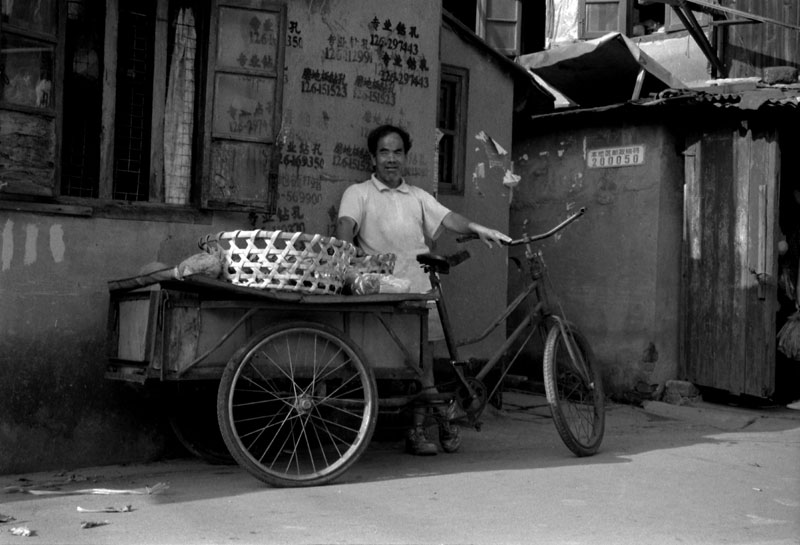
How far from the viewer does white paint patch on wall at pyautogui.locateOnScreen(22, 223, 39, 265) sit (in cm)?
572

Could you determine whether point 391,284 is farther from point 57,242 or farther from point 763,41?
point 763,41

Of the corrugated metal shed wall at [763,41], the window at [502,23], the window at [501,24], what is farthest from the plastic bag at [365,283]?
the window at [502,23]

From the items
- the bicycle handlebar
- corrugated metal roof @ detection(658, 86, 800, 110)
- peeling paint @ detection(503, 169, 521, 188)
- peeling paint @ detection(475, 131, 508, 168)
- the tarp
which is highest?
the tarp

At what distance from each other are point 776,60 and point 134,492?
8800mm

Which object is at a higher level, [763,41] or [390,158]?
[763,41]

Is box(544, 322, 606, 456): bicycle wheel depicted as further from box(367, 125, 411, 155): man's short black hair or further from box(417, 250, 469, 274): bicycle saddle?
box(367, 125, 411, 155): man's short black hair

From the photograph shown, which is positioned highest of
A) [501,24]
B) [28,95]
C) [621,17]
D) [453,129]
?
[501,24]

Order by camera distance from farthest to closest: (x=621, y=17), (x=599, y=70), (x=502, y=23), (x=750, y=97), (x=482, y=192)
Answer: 1. (x=502, y=23)
2. (x=621, y=17)
3. (x=599, y=70)
4. (x=482, y=192)
5. (x=750, y=97)

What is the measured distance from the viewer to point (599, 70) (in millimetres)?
10758

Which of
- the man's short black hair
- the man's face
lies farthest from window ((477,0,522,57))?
the man's face

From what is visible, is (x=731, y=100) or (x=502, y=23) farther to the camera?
(x=502, y=23)

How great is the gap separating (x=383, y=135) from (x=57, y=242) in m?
2.12

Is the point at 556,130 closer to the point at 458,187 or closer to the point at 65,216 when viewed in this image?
the point at 458,187

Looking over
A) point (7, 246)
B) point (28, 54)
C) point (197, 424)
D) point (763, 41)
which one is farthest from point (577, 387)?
point (763, 41)
